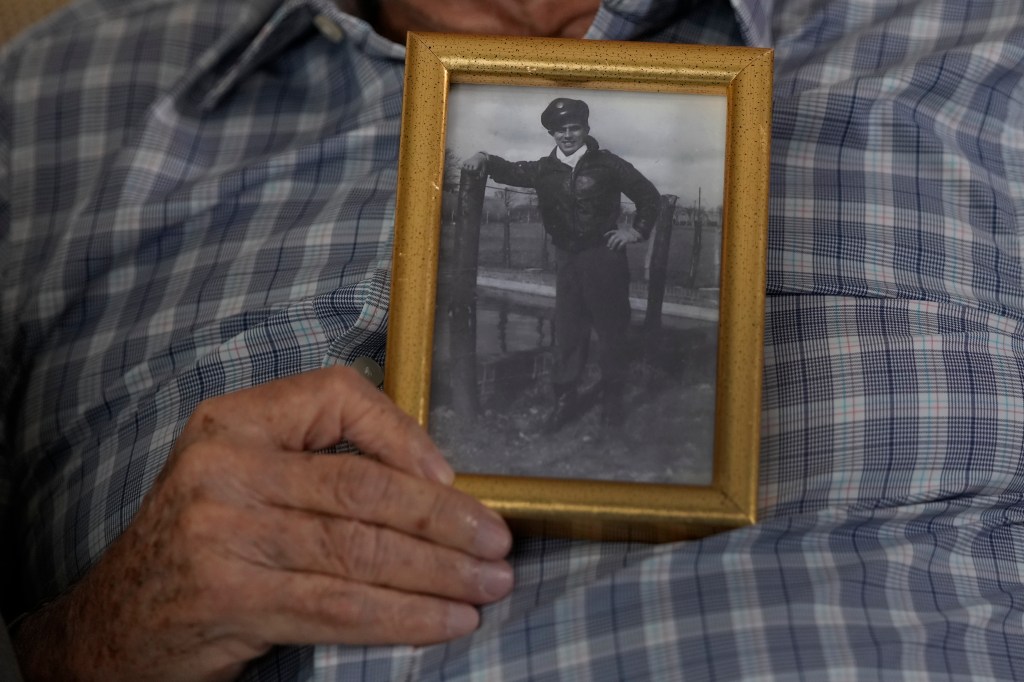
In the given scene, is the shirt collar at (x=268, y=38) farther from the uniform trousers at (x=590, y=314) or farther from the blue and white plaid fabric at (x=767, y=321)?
the uniform trousers at (x=590, y=314)

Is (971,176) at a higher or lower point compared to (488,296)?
higher

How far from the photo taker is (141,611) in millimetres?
764

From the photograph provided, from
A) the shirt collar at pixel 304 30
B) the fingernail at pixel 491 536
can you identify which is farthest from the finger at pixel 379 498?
the shirt collar at pixel 304 30

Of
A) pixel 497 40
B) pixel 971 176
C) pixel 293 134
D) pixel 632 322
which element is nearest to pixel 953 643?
pixel 632 322

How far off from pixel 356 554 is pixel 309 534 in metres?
0.04

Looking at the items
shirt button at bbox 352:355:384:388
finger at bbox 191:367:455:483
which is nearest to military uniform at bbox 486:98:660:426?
finger at bbox 191:367:455:483

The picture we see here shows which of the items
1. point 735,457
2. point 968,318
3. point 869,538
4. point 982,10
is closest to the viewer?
point 735,457

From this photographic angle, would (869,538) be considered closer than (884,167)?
Yes

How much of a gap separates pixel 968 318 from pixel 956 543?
0.22 metres

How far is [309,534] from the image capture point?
69 centimetres

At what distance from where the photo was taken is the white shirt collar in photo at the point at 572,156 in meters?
0.72

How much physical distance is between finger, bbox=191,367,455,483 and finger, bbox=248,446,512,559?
0.04 ft

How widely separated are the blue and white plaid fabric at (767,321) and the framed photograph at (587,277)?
0.37 feet

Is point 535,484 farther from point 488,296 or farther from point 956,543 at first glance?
point 956,543
